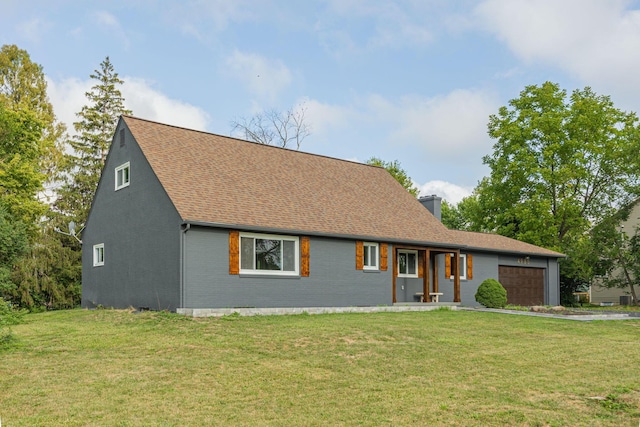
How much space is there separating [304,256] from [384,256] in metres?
3.69

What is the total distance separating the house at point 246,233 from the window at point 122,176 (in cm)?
4

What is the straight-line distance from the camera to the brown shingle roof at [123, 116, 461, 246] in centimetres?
1755

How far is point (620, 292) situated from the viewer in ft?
131

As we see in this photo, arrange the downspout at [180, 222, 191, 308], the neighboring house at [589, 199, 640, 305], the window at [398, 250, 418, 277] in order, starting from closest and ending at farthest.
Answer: the downspout at [180, 222, 191, 308] < the window at [398, 250, 418, 277] < the neighboring house at [589, 199, 640, 305]

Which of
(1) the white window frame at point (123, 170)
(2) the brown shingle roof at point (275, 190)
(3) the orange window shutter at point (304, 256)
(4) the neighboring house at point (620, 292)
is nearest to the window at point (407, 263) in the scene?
(2) the brown shingle roof at point (275, 190)

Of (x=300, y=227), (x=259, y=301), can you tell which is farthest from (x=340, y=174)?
(x=259, y=301)

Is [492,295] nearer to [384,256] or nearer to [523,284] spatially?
[384,256]

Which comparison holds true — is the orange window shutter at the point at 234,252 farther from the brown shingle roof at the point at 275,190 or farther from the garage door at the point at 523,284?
the garage door at the point at 523,284

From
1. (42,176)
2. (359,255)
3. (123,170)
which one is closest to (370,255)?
(359,255)

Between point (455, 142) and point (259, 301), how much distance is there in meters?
15.3

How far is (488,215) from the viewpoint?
4056cm

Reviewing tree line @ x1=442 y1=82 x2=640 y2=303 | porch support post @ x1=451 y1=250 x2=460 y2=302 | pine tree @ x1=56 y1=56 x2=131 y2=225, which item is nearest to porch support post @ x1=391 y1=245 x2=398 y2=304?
porch support post @ x1=451 y1=250 x2=460 y2=302

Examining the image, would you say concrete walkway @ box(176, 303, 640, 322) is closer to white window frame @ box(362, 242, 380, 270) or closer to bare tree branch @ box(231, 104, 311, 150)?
white window frame @ box(362, 242, 380, 270)

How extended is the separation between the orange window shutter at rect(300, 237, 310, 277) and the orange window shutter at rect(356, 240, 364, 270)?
228 centimetres
